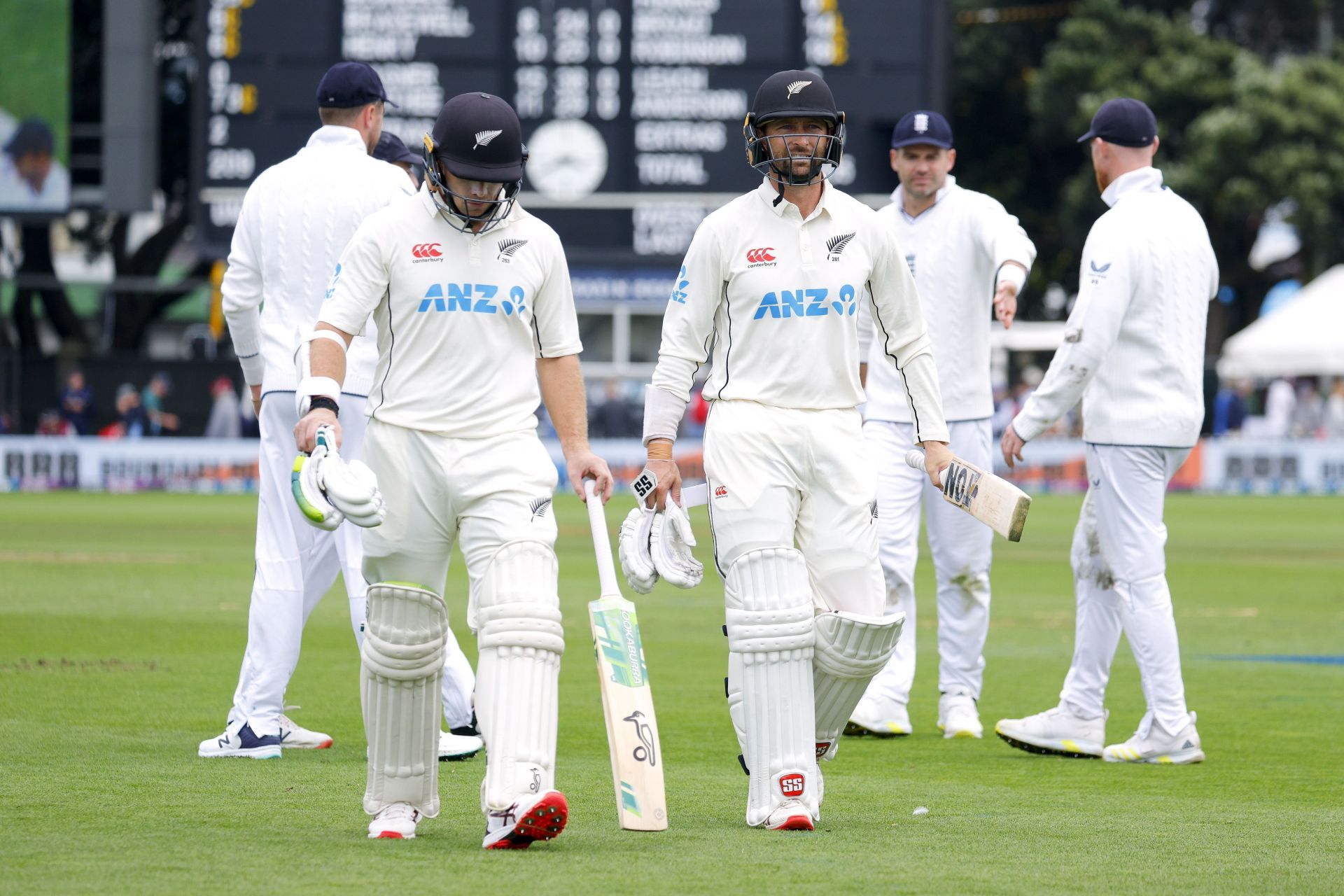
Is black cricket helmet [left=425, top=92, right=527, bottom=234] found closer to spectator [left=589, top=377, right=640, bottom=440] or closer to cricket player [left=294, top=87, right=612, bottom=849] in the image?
cricket player [left=294, top=87, right=612, bottom=849]

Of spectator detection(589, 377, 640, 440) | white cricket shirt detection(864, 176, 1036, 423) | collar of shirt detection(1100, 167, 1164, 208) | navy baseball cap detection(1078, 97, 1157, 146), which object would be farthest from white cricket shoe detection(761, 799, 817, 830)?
spectator detection(589, 377, 640, 440)

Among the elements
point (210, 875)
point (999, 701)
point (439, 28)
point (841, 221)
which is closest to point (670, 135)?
point (439, 28)

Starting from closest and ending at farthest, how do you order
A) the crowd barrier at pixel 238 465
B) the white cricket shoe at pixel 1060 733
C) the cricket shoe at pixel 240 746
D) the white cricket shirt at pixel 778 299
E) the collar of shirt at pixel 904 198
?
the white cricket shirt at pixel 778 299
the cricket shoe at pixel 240 746
the white cricket shoe at pixel 1060 733
the collar of shirt at pixel 904 198
the crowd barrier at pixel 238 465

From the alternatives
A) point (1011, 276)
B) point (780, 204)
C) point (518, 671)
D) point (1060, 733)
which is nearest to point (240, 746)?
point (518, 671)

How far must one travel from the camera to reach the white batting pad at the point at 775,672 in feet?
18.2

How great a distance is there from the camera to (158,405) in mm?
30984

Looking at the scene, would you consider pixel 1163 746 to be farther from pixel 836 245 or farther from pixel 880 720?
pixel 836 245

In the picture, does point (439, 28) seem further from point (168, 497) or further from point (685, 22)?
point (168, 497)

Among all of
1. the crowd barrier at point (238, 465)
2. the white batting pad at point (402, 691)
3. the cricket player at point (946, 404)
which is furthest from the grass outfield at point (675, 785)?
the crowd barrier at point (238, 465)

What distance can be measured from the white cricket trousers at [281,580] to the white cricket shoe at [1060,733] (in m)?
2.01

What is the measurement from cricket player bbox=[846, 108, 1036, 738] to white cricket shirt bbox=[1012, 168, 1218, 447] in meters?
0.79

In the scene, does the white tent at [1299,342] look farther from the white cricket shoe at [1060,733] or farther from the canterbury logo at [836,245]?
the canterbury logo at [836,245]

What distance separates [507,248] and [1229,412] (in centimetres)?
2744

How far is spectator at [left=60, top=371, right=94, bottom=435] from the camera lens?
30281 millimetres
